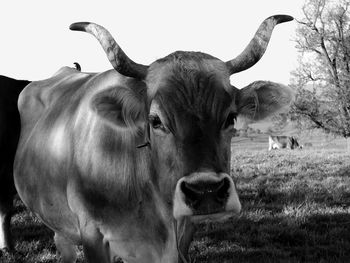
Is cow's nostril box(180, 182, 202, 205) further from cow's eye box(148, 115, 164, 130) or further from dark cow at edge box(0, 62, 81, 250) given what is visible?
dark cow at edge box(0, 62, 81, 250)

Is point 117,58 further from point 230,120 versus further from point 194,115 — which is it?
point 230,120

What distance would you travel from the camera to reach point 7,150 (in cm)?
582

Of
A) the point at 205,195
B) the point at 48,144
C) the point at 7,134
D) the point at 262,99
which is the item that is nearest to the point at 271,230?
the point at 262,99

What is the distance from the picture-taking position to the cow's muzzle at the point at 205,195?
2631 mm

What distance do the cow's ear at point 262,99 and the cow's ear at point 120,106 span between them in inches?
28.7

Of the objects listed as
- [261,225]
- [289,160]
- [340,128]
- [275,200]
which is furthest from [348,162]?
[340,128]

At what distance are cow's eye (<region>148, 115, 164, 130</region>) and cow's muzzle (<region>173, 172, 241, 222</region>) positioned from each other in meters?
0.44

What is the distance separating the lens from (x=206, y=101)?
9.59 ft

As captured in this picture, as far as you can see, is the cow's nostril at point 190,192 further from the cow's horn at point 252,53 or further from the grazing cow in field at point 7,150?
the grazing cow in field at point 7,150

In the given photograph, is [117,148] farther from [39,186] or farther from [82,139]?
[39,186]

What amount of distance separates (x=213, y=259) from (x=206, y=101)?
288cm

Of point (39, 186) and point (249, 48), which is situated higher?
point (249, 48)

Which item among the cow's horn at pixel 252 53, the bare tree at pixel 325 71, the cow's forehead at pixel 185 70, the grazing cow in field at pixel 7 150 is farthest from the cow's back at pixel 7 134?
the bare tree at pixel 325 71

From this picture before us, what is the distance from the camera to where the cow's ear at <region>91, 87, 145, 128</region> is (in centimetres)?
328
